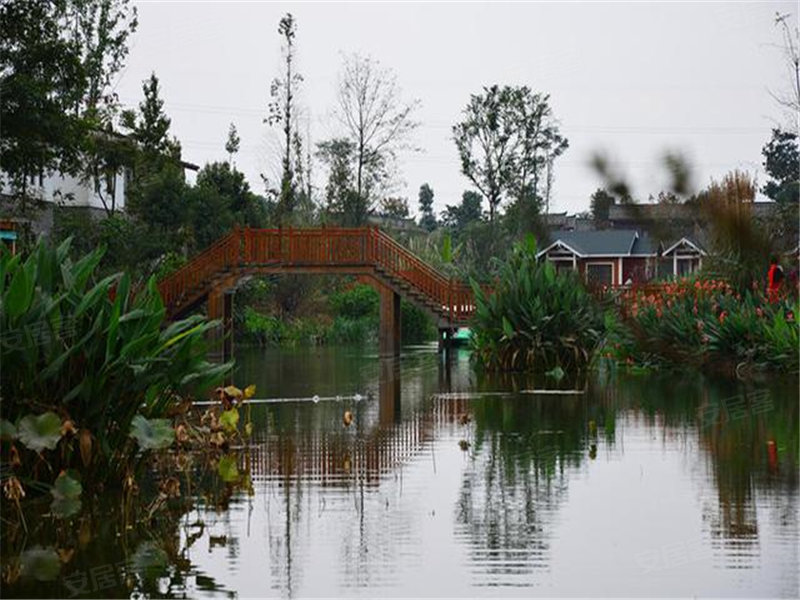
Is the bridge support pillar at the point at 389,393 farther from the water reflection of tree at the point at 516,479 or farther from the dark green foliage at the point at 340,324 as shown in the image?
the dark green foliage at the point at 340,324

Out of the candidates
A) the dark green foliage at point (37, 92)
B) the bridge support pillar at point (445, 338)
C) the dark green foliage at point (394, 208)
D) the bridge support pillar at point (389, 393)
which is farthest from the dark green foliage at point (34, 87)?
the dark green foliage at point (394, 208)

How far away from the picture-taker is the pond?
817 centimetres

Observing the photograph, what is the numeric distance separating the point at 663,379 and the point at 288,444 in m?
11.6

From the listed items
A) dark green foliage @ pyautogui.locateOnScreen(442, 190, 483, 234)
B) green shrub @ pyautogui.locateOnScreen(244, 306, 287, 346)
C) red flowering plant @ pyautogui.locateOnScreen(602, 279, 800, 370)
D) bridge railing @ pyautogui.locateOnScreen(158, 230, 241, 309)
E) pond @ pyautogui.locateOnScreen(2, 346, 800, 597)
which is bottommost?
pond @ pyautogui.locateOnScreen(2, 346, 800, 597)

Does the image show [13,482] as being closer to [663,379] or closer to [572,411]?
[572,411]

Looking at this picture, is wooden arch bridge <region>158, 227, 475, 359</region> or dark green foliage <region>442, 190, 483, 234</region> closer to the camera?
wooden arch bridge <region>158, 227, 475, 359</region>

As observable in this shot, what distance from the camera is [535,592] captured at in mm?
7801

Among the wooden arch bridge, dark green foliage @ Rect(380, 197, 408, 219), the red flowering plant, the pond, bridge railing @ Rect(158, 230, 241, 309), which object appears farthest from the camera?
dark green foliage @ Rect(380, 197, 408, 219)

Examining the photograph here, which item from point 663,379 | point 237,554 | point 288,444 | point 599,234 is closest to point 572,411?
point 288,444

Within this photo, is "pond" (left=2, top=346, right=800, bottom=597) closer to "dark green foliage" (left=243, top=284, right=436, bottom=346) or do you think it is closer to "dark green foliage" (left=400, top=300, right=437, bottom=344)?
"dark green foliage" (left=243, top=284, right=436, bottom=346)

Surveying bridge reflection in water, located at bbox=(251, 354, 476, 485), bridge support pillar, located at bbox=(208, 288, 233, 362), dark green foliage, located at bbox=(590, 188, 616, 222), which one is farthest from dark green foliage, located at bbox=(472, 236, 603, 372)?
dark green foliage, located at bbox=(590, 188, 616, 222)

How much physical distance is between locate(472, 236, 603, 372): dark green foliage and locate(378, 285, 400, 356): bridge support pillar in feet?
34.8

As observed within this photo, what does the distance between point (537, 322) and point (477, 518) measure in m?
16.4

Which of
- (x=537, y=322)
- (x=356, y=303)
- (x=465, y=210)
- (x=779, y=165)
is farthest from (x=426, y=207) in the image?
(x=537, y=322)
